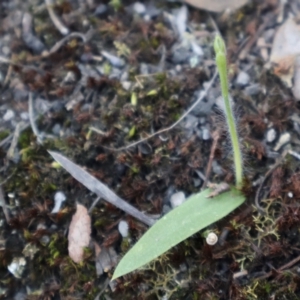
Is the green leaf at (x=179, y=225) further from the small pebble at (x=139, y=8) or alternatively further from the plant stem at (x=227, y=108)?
the small pebble at (x=139, y=8)

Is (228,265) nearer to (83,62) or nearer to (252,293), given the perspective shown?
(252,293)

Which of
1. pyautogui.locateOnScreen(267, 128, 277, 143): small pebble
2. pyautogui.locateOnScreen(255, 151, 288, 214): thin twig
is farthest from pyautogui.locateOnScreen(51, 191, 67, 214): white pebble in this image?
pyautogui.locateOnScreen(267, 128, 277, 143): small pebble

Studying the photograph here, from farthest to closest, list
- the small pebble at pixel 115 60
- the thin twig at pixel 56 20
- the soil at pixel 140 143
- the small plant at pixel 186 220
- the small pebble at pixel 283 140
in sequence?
the thin twig at pixel 56 20 < the small pebble at pixel 115 60 < the small pebble at pixel 283 140 < the soil at pixel 140 143 < the small plant at pixel 186 220

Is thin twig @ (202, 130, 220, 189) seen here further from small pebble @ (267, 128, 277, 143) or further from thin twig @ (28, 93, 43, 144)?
thin twig @ (28, 93, 43, 144)

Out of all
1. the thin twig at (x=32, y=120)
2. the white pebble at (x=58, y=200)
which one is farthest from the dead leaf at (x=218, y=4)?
the white pebble at (x=58, y=200)

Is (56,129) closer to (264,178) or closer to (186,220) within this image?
(186,220)

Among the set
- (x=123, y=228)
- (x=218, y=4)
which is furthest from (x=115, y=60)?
(x=123, y=228)
